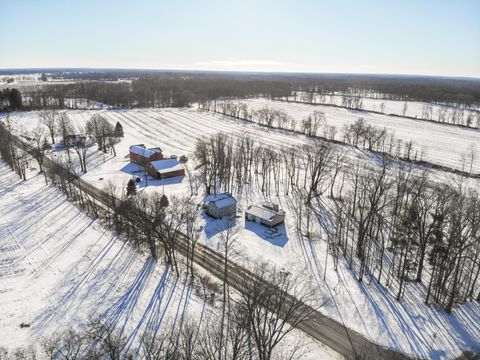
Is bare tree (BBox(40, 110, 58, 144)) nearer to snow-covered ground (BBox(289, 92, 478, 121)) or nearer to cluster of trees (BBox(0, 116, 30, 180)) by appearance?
cluster of trees (BBox(0, 116, 30, 180))

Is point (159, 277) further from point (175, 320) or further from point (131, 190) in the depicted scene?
point (131, 190)

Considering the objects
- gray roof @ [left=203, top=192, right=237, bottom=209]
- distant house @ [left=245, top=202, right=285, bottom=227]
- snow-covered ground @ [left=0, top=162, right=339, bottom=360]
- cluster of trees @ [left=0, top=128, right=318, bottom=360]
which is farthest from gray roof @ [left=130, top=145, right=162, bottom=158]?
distant house @ [left=245, top=202, right=285, bottom=227]

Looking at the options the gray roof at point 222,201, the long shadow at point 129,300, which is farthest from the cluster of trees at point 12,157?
the long shadow at point 129,300

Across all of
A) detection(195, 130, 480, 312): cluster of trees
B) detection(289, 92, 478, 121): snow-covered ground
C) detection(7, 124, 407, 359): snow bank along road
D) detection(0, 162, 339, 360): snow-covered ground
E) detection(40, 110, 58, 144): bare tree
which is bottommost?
detection(7, 124, 407, 359): snow bank along road

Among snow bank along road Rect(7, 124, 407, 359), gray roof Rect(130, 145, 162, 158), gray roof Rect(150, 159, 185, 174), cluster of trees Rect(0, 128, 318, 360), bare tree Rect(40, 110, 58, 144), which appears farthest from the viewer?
bare tree Rect(40, 110, 58, 144)

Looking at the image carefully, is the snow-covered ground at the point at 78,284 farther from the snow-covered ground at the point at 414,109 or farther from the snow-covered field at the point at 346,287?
the snow-covered ground at the point at 414,109

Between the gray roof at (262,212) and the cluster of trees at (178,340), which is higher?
the gray roof at (262,212)
